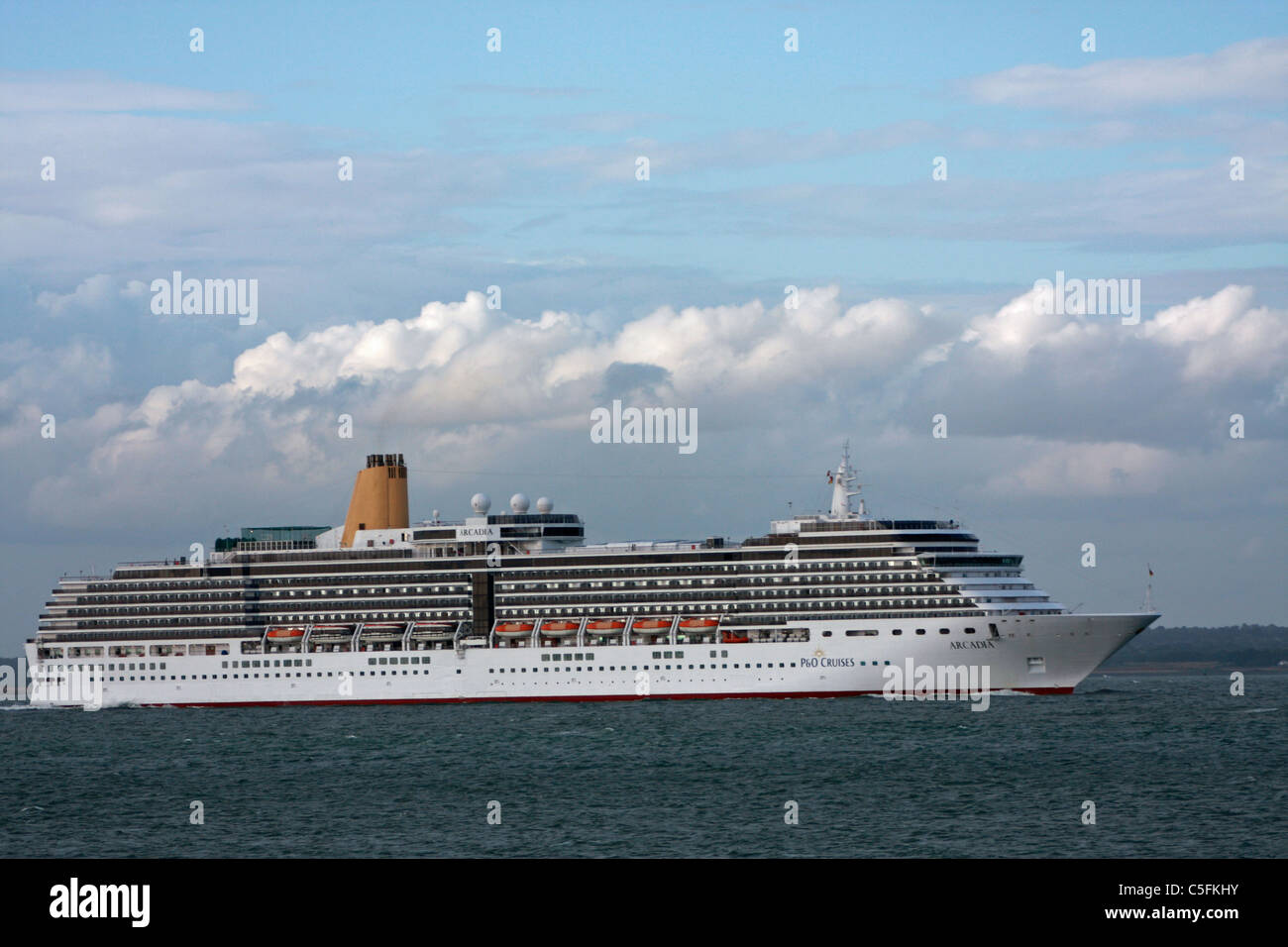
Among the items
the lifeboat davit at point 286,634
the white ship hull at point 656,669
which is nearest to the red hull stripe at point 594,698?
the white ship hull at point 656,669

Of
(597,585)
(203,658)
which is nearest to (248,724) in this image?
(203,658)

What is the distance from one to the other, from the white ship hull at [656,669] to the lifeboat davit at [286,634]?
110cm

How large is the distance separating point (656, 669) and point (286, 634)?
75.2ft

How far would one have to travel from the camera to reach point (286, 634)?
298 ft

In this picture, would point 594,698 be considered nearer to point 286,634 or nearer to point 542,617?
point 542,617

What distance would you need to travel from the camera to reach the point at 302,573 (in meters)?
92.9

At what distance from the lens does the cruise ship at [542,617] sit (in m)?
80.1

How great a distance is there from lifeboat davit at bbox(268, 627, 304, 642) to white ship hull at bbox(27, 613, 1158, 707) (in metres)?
1.10

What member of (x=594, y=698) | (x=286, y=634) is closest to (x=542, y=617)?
(x=594, y=698)

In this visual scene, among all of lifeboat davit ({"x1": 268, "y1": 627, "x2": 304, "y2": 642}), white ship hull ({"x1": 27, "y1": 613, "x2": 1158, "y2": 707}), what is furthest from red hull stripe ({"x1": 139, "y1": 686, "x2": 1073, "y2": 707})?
lifeboat davit ({"x1": 268, "y1": 627, "x2": 304, "y2": 642})

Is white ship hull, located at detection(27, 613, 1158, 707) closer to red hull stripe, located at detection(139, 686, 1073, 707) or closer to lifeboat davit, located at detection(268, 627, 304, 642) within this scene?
red hull stripe, located at detection(139, 686, 1073, 707)

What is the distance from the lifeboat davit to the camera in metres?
90.9
